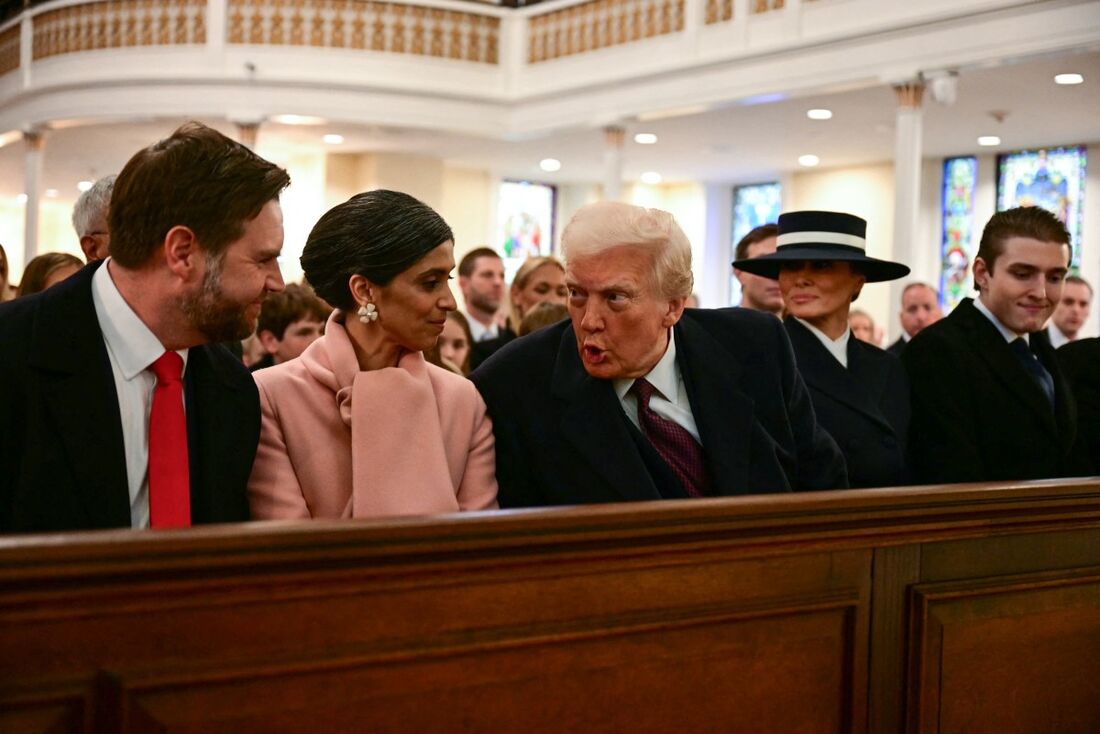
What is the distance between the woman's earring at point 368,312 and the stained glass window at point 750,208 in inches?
701

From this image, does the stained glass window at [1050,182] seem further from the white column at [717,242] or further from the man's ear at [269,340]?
the man's ear at [269,340]

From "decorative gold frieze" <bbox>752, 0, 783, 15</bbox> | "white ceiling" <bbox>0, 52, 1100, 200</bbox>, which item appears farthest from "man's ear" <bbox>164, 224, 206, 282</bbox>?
"decorative gold frieze" <bbox>752, 0, 783, 15</bbox>

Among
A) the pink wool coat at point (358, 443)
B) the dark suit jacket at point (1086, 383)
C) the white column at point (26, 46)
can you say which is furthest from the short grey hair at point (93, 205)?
the white column at point (26, 46)

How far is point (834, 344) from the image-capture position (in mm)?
3727

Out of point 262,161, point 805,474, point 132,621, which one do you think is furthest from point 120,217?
point 805,474

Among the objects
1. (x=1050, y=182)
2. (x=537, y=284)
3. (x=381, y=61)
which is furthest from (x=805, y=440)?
(x=1050, y=182)

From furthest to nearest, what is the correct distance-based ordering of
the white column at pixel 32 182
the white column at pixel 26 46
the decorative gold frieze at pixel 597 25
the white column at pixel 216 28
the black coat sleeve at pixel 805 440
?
1. the white column at pixel 26 46
2. the white column at pixel 32 182
3. the white column at pixel 216 28
4. the decorative gold frieze at pixel 597 25
5. the black coat sleeve at pixel 805 440

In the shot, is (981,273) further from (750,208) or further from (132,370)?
(750,208)

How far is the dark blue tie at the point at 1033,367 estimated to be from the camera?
12.7 feet

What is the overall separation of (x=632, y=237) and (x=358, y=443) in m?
0.78

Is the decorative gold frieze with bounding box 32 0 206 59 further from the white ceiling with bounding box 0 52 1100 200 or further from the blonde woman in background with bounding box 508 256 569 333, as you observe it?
the blonde woman in background with bounding box 508 256 569 333

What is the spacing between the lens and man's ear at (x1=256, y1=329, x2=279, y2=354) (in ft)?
16.3

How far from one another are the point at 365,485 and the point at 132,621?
38.1 inches

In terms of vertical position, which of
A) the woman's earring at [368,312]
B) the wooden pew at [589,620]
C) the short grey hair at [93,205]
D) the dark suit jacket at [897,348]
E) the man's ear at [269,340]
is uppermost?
the short grey hair at [93,205]
